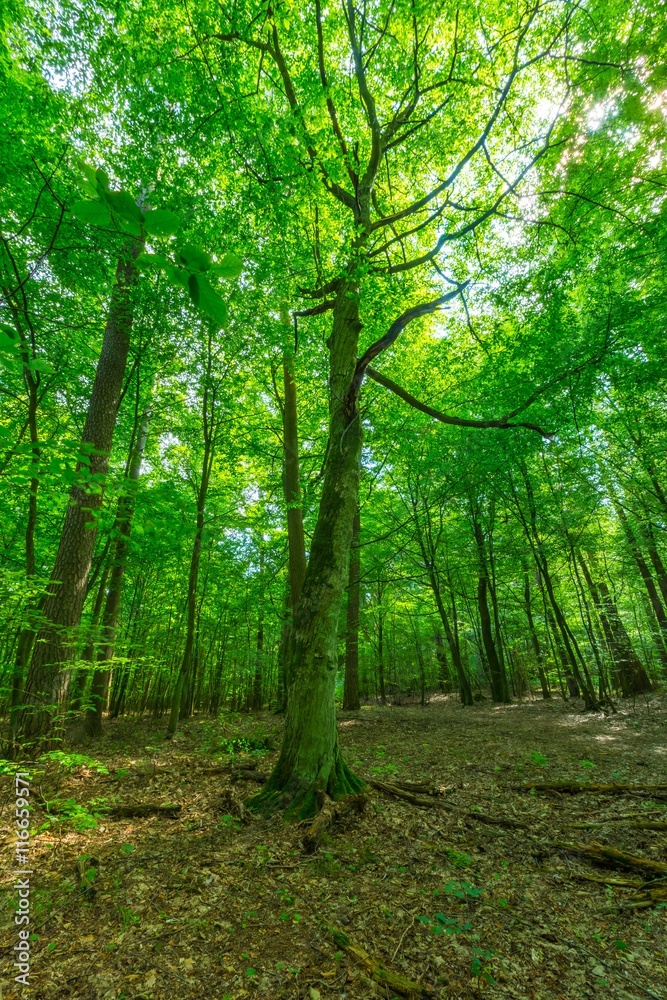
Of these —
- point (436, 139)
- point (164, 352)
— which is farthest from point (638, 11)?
point (164, 352)

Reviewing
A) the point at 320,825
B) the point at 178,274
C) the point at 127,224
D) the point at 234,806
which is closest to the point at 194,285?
the point at 178,274

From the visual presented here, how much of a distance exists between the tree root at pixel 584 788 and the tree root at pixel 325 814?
229cm

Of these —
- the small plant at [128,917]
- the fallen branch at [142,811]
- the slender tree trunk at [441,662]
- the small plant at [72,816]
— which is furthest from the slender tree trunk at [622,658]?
the small plant at [72,816]

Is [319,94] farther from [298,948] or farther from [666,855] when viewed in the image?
[666,855]

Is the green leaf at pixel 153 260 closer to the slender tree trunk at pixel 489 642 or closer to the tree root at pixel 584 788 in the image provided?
the tree root at pixel 584 788

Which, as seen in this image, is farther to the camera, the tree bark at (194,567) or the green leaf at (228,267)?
the tree bark at (194,567)

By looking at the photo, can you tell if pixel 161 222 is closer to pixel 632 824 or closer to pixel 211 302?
pixel 211 302

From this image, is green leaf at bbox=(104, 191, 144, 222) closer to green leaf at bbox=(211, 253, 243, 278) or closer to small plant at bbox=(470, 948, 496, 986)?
green leaf at bbox=(211, 253, 243, 278)

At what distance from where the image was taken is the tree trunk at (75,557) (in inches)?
206

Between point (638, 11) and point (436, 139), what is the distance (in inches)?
117

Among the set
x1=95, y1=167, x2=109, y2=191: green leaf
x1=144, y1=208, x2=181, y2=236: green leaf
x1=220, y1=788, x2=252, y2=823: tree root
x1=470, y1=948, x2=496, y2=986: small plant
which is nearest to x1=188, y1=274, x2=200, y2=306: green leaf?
x1=144, y1=208, x2=181, y2=236: green leaf

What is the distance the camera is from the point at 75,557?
611cm

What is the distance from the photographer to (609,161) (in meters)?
7.03

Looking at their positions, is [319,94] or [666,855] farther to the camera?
[319,94]
